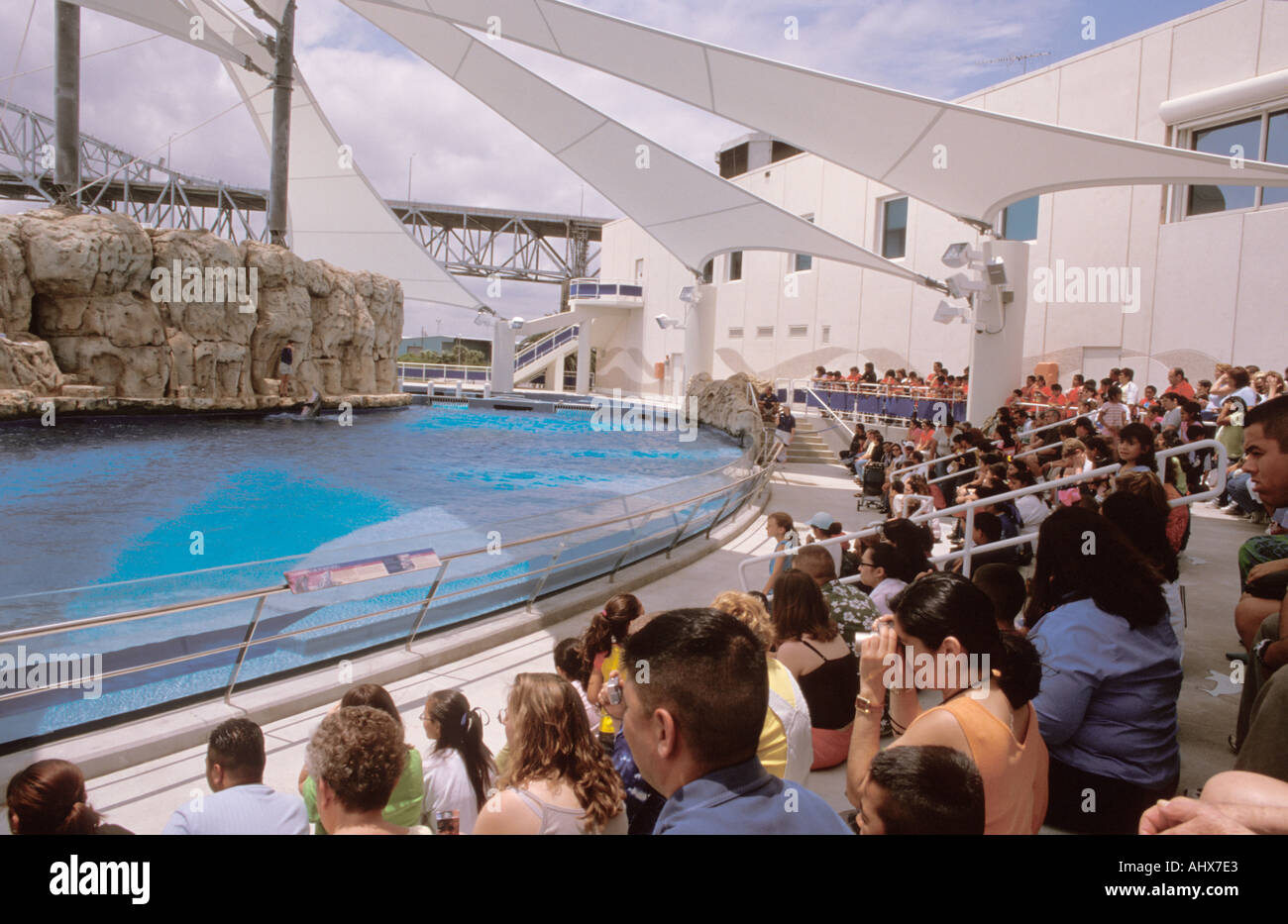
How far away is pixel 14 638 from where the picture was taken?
139 inches

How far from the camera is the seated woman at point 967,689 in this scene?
6.03ft

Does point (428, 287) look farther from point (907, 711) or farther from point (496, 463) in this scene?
point (907, 711)

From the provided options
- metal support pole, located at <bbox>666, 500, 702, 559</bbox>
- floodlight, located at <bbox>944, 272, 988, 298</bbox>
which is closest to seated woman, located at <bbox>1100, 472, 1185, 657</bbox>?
metal support pole, located at <bbox>666, 500, 702, 559</bbox>

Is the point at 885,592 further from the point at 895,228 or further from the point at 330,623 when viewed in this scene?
the point at 895,228

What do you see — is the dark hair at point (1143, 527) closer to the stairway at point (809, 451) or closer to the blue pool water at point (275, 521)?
the blue pool water at point (275, 521)

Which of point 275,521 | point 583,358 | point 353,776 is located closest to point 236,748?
point 353,776

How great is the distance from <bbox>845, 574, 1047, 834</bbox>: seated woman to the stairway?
1552 cm

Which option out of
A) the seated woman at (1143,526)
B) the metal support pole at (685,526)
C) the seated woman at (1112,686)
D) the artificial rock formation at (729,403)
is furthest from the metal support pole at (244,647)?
the artificial rock formation at (729,403)

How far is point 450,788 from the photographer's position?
2.71 meters

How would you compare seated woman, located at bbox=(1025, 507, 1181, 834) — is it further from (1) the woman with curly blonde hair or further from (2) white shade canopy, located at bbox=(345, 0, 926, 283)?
(2) white shade canopy, located at bbox=(345, 0, 926, 283)

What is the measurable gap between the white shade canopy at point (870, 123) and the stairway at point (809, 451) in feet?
20.1

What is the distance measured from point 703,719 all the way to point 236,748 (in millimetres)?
1906
